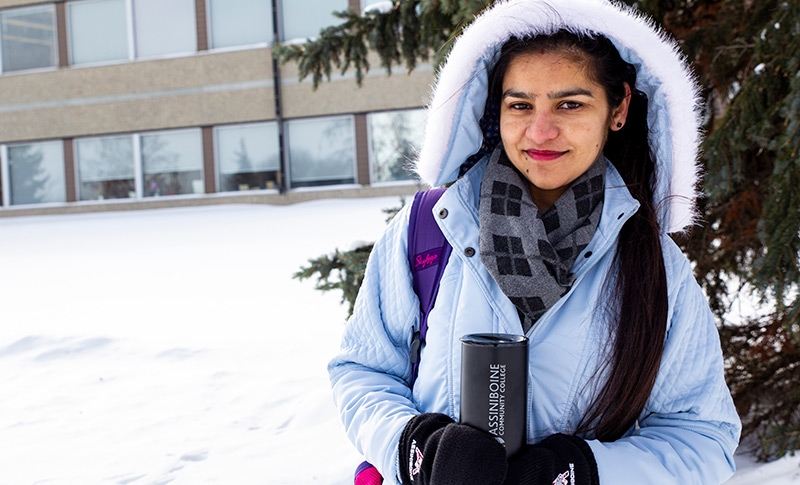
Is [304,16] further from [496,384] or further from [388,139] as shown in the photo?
[496,384]

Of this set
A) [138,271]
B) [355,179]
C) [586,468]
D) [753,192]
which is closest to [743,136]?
[753,192]

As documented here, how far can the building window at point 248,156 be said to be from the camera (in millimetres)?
17719

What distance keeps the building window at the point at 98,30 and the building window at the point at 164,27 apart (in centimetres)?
41

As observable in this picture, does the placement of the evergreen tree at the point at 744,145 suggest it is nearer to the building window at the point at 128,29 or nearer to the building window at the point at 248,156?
the building window at the point at 248,156

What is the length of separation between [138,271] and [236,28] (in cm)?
926

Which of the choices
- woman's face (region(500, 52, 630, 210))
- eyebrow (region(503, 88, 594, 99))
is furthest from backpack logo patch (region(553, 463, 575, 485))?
eyebrow (region(503, 88, 594, 99))

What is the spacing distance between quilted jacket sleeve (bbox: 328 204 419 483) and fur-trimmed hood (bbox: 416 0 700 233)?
0.26m

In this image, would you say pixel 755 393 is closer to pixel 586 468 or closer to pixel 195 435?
pixel 586 468

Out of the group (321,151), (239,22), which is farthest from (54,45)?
(321,151)

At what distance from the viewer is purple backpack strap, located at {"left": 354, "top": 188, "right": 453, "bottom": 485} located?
5.86ft

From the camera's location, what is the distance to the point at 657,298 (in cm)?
166

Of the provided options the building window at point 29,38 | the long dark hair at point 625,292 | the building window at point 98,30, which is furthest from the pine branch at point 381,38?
the building window at point 29,38

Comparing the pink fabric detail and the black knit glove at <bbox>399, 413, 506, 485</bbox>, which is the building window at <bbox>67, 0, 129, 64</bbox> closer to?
the pink fabric detail

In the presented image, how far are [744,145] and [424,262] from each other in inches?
76.5
